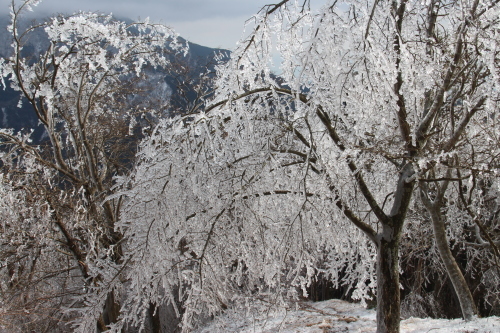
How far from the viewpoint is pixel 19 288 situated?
7836 mm

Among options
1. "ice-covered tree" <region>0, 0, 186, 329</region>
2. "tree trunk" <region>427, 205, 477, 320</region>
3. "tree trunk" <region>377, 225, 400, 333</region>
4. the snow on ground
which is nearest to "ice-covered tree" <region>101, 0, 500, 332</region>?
"tree trunk" <region>377, 225, 400, 333</region>

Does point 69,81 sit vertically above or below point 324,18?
above

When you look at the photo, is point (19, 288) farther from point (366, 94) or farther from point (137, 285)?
point (366, 94)

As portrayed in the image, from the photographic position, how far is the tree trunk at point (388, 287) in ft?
12.1

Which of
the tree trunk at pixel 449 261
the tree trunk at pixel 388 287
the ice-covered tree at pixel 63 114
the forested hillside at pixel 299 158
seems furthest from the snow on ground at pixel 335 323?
the ice-covered tree at pixel 63 114

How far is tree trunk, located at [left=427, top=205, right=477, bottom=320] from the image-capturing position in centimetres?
570

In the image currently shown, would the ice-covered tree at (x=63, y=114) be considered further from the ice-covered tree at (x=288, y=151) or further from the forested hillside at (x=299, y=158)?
the ice-covered tree at (x=288, y=151)

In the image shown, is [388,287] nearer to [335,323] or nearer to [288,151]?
[288,151]

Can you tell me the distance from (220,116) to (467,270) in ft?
25.4

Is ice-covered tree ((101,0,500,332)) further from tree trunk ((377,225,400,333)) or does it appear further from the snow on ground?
the snow on ground

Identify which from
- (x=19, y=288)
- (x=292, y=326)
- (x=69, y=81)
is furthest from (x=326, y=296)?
(x=69, y=81)

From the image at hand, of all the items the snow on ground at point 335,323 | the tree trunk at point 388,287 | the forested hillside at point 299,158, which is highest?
the forested hillside at point 299,158

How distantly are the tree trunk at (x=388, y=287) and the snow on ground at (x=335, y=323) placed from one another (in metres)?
1.02

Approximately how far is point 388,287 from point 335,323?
4915mm
